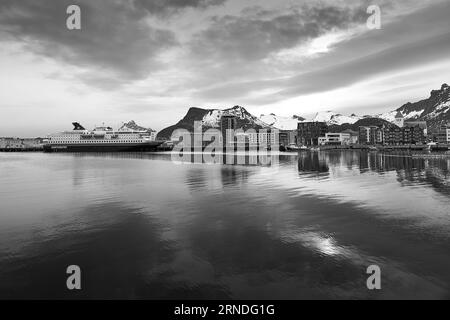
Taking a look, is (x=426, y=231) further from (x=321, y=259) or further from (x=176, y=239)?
(x=176, y=239)

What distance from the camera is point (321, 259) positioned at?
15297mm

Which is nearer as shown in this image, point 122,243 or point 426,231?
point 122,243

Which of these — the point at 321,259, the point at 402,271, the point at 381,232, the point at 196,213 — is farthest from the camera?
the point at 196,213

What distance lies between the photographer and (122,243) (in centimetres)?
1805

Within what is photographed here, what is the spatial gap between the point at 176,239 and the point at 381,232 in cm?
1322
